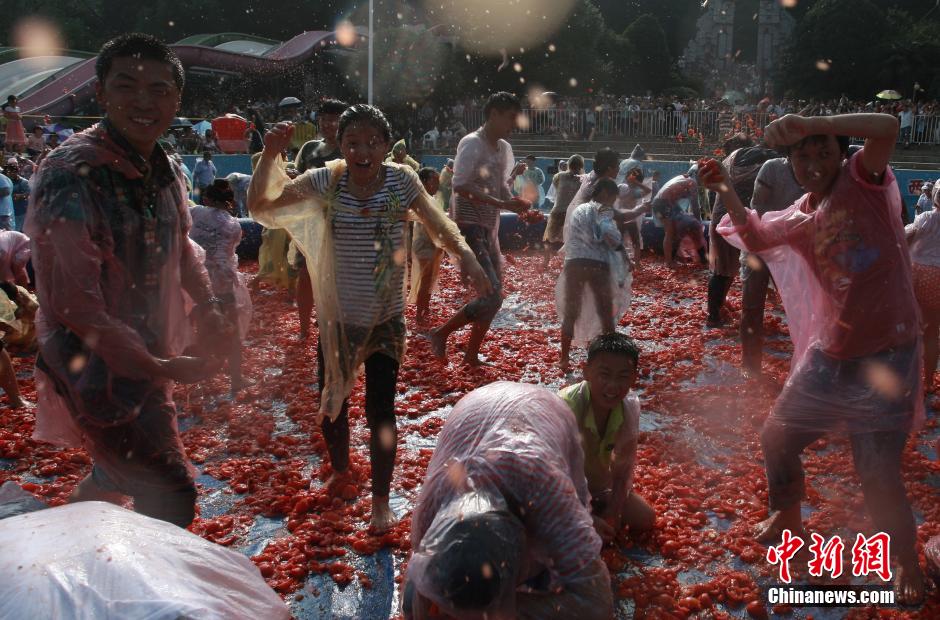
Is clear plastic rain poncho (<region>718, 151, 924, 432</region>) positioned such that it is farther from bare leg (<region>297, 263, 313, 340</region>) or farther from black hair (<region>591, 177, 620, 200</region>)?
bare leg (<region>297, 263, 313, 340</region>)

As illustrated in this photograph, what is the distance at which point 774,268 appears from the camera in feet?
13.3

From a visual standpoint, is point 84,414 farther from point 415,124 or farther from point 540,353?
point 415,124

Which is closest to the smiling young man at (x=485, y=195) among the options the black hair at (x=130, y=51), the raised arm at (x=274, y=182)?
the raised arm at (x=274, y=182)

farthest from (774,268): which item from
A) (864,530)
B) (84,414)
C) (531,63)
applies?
(531,63)

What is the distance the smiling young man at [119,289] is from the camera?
8.36ft

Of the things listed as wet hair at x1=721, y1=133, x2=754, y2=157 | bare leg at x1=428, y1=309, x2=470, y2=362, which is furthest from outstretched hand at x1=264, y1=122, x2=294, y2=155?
wet hair at x1=721, y1=133, x2=754, y2=157

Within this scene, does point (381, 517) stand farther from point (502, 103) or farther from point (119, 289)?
point (502, 103)

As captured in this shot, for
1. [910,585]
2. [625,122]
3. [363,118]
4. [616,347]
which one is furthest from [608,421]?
[625,122]

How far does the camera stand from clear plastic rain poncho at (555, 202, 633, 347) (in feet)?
20.9

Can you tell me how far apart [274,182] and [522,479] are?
2.34 metres

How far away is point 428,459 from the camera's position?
5.01m

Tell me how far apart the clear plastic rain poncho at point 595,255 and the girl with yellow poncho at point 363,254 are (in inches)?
98.9

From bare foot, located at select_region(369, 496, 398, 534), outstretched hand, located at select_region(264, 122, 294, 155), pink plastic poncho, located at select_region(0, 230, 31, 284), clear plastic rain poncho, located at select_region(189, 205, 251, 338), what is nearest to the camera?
outstretched hand, located at select_region(264, 122, 294, 155)

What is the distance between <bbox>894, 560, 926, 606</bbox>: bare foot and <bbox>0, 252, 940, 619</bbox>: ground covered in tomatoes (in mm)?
66
